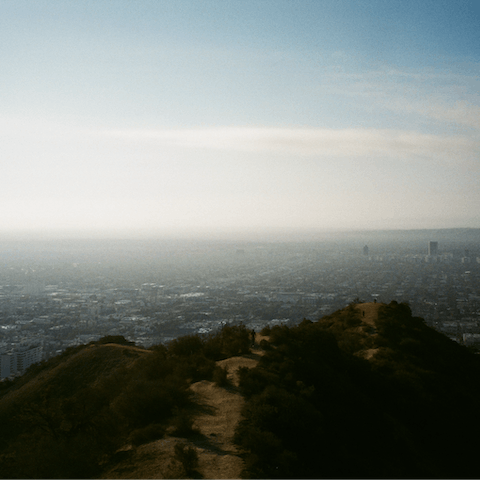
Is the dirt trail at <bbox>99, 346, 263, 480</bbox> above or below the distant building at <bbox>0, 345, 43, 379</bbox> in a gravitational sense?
above

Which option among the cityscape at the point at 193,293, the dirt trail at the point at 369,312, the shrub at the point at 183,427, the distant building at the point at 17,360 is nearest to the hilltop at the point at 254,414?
the shrub at the point at 183,427

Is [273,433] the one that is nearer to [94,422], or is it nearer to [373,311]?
[94,422]

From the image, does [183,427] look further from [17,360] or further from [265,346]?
[17,360]

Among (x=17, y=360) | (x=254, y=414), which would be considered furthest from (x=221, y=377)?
(x=17, y=360)

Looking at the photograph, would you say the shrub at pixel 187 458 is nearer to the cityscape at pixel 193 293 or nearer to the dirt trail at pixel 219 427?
the dirt trail at pixel 219 427

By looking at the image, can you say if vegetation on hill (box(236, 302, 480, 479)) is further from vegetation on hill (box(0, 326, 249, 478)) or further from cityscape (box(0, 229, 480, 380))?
cityscape (box(0, 229, 480, 380))

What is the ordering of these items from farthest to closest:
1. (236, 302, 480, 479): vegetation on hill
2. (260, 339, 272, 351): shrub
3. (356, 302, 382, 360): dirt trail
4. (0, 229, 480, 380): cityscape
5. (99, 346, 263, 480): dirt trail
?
1. (0, 229, 480, 380): cityscape
2. (356, 302, 382, 360): dirt trail
3. (260, 339, 272, 351): shrub
4. (236, 302, 480, 479): vegetation on hill
5. (99, 346, 263, 480): dirt trail

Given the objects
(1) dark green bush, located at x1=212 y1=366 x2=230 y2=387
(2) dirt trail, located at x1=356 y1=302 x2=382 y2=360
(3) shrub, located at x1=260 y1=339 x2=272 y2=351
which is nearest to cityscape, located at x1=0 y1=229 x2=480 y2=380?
(2) dirt trail, located at x1=356 y1=302 x2=382 y2=360
